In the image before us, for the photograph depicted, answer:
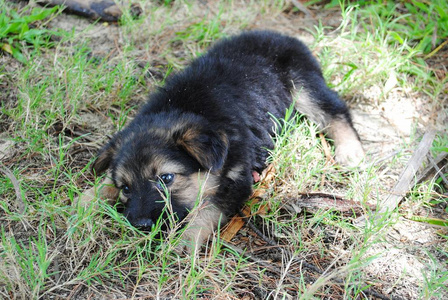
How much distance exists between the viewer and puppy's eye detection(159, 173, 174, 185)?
3.07m

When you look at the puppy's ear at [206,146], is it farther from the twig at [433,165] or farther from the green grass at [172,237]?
the twig at [433,165]

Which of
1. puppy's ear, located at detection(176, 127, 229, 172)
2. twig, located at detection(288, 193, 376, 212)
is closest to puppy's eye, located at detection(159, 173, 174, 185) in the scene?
puppy's ear, located at detection(176, 127, 229, 172)

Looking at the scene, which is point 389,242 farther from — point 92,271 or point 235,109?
point 92,271

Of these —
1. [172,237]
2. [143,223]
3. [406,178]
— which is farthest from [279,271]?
[406,178]

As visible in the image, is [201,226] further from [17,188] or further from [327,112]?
[327,112]

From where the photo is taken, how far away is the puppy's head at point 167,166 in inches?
118

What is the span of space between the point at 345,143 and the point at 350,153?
0.11m

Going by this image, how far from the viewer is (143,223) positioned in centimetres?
290

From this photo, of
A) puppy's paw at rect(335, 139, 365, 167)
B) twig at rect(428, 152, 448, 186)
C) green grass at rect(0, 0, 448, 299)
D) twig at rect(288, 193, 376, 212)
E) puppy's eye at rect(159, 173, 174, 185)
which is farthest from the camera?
puppy's paw at rect(335, 139, 365, 167)

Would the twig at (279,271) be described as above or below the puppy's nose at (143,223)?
below

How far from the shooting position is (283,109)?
13.0 ft

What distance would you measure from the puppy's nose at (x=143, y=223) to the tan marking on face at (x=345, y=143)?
1.76 meters

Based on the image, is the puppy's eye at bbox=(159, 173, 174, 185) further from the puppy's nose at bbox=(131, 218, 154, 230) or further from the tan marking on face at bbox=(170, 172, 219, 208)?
the puppy's nose at bbox=(131, 218, 154, 230)

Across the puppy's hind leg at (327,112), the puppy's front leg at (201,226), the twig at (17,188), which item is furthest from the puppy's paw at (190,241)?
the puppy's hind leg at (327,112)
